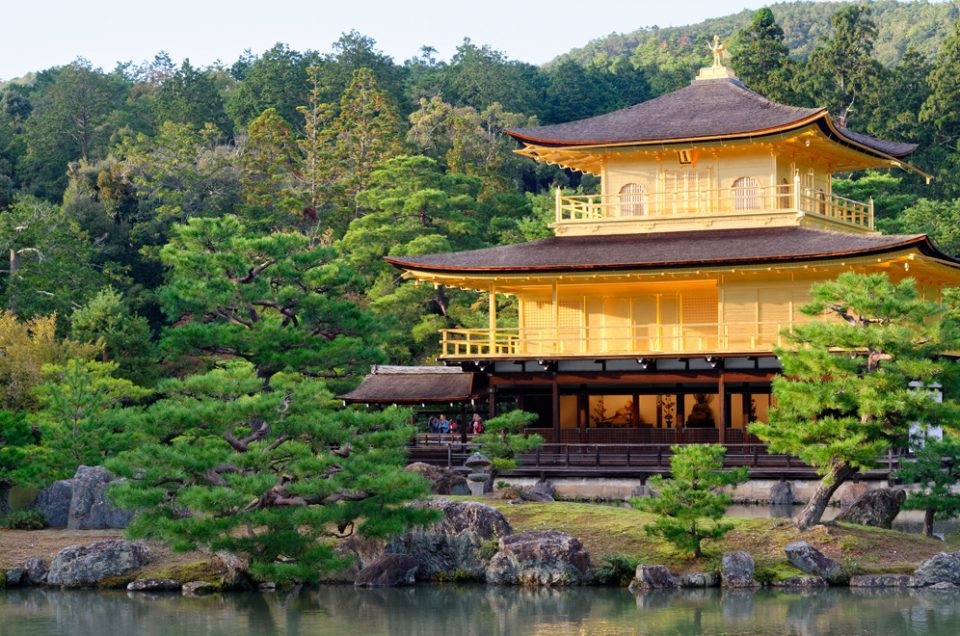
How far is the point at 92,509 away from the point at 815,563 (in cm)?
1373

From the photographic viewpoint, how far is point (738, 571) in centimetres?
2536

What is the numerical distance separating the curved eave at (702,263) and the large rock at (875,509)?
552cm

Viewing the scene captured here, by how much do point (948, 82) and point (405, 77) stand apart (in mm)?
34594

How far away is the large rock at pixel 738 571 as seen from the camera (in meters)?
25.3

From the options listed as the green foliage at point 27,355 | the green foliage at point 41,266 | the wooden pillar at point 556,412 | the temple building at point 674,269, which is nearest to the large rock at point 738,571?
the temple building at point 674,269

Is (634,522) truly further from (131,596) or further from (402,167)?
(402,167)

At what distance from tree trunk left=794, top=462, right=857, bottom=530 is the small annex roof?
10560 mm

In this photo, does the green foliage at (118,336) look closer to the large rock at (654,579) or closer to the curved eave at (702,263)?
the curved eave at (702,263)

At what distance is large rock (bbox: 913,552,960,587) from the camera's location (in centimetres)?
2495

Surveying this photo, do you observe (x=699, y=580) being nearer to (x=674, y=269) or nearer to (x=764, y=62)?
(x=674, y=269)

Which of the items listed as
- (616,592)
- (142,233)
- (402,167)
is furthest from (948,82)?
(616,592)

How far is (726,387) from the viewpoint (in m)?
35.7

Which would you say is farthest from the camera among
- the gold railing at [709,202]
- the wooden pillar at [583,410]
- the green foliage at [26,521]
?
the gold railing at [709,202]

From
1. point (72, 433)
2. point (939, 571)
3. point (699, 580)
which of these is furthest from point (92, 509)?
point (939, 571)
